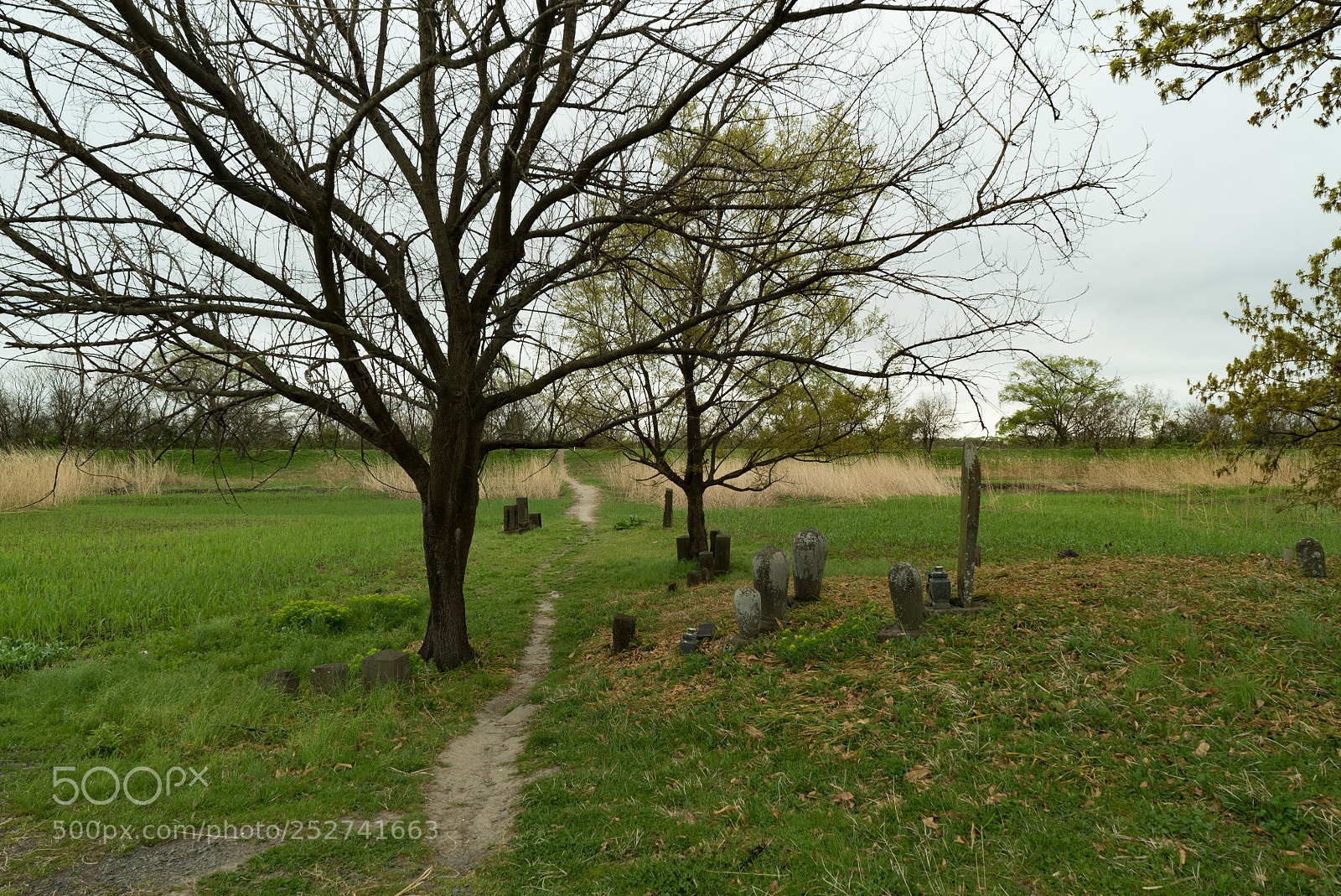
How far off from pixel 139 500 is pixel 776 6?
29316 millimetres

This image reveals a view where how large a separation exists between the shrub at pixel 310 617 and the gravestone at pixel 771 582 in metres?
5.46

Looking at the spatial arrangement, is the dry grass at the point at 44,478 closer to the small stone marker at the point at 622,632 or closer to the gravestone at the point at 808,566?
the small stone marker at the point at 622,632

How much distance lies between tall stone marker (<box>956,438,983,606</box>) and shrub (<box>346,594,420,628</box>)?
7.04 meters

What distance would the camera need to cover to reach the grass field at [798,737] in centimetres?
310

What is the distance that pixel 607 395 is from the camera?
445 inches

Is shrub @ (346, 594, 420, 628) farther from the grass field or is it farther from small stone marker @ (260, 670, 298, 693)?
small stone marker @ (260, 670, 298, 693)

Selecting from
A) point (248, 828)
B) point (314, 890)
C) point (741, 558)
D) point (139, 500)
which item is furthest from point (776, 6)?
point (139, 500)

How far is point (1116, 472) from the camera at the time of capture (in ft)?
88.3

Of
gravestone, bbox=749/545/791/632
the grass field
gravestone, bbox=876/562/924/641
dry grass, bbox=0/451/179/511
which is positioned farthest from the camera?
dry grass, bbox=0/451/179/511

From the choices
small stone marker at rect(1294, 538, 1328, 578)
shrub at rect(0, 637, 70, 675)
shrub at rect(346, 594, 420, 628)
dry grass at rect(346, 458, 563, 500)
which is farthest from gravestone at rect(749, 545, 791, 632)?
dry grass at rect(346, 458, 563, 500)

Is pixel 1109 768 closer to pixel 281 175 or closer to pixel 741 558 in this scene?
pixel 281 175

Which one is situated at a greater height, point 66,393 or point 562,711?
point 66,393

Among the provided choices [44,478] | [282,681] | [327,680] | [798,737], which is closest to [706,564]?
[327,680]

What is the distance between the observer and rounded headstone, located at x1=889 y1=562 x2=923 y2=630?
601cm
